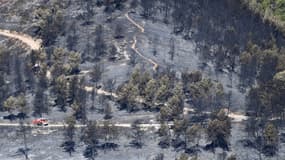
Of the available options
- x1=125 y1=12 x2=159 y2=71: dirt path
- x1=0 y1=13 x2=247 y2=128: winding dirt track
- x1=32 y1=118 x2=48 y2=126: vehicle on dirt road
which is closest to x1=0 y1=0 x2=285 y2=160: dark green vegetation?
x1=0 y1=13 x2=247 y2=128: winding dirt track

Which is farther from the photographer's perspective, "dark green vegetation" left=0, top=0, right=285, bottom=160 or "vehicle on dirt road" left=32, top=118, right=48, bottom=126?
"vehicle on dirt road" left=32, top=118, right=48, bottom=126

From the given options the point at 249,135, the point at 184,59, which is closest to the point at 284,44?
the point at 184,59

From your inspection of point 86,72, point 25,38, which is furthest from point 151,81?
point 25,38

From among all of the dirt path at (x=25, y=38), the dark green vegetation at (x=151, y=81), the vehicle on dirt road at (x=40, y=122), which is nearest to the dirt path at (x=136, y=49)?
the dark green vegetation at (x=151, y=81)

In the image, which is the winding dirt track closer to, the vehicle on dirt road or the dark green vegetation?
the dark green vegetation

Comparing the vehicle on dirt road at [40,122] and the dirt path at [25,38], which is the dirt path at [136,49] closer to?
the dirt path at [25,38]

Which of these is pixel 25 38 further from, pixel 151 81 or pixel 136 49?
pixel 151 81

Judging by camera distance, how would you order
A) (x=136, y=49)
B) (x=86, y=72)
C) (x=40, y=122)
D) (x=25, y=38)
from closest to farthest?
(x=40, y=122) → (x=86, y=72) → (x=136, y=49) → (x=25, y=38)

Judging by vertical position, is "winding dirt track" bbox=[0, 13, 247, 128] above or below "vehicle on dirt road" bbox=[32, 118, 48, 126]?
above

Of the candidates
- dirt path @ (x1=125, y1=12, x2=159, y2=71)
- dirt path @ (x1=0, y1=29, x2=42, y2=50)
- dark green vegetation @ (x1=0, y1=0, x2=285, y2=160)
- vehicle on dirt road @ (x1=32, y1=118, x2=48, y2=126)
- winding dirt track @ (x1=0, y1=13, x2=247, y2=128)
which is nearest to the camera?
dark green vegetation @ (x1=0, y1=0, x2=285, y2=160)
